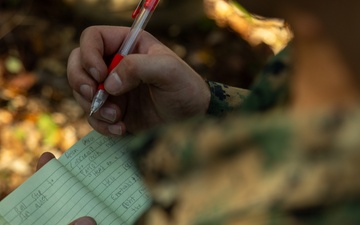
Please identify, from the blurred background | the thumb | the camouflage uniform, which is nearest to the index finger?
the thumb

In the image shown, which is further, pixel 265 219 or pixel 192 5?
pixel 192 5

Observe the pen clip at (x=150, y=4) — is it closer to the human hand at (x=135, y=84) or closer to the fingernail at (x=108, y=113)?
the human hand at (x=135, y=84)

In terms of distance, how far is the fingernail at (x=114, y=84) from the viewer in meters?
1.21

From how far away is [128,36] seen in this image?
131cm

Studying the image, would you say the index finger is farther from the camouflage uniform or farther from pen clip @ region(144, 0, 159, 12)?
the camouflage uniform

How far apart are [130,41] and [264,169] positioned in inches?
31.1

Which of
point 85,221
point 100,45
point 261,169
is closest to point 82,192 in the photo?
point 85,221

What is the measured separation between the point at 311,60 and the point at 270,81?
164 millimetres

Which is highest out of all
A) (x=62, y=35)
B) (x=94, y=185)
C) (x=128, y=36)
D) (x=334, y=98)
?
(x=334, y=98)

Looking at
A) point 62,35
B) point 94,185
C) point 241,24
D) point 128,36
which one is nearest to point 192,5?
point 241,24

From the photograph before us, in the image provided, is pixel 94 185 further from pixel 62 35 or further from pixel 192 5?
pixel 192 5

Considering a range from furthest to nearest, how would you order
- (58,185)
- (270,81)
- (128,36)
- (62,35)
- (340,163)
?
(62,35) < (128,36) < (58,185) < (270,81) < (340,163)

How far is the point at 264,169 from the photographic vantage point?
560 mm

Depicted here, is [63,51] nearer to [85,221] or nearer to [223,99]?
[223,99]
